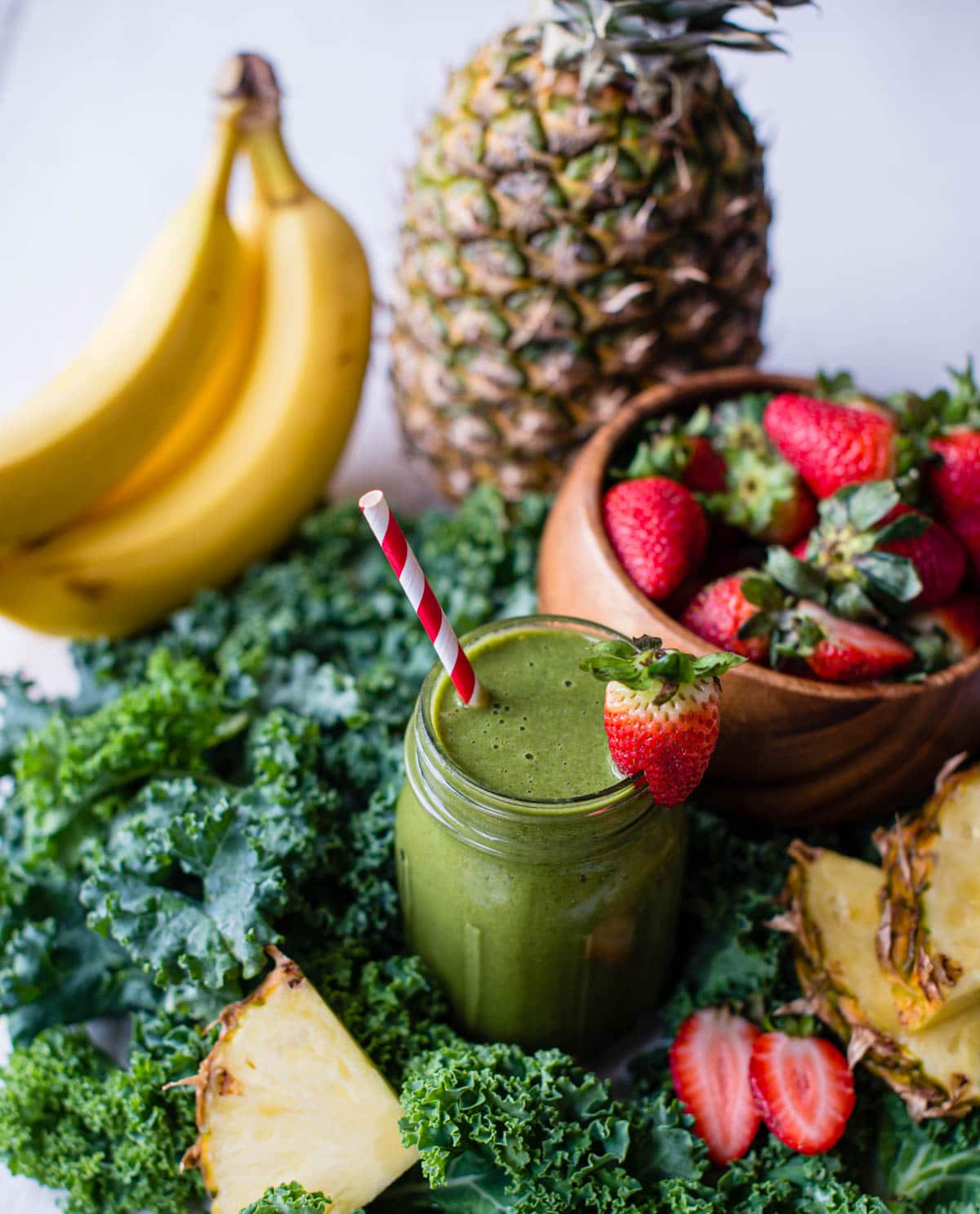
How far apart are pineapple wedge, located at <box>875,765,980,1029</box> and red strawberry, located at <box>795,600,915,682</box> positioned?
0.13 meters

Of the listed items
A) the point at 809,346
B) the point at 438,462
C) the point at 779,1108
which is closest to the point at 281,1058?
the point at 779,1108

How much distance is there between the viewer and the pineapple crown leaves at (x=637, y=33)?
131 centimetres

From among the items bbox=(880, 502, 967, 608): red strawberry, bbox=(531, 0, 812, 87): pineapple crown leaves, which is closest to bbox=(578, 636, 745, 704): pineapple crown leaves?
bbox=(880, 502, 967, 608): red strawberry

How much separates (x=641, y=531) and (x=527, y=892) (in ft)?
1.31

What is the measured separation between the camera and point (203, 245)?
153cm

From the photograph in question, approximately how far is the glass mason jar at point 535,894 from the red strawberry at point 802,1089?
0.14 metres

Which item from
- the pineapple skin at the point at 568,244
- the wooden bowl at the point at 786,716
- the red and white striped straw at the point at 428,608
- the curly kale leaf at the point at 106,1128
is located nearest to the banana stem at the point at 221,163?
the pineapple skin at the point at 568,244

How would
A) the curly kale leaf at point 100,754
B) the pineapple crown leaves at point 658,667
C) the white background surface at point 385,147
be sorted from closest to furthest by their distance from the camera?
the pineapple crown leaves at point 658,667, the curly kale leaf at point 100,754, the white background surface at point 385,147

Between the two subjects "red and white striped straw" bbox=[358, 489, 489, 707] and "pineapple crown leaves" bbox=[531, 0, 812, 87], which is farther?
"pineapple crown leaves" bbox=[531, 0, 812, 87]

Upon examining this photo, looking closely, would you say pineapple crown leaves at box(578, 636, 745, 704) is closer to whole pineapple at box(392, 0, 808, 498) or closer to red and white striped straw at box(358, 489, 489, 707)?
red and white striped straw at box(358, 489, 489, 707)

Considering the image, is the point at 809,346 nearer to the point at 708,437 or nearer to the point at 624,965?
the point at 708,437

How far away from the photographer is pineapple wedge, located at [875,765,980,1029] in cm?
108

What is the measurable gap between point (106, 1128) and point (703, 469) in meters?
0.93

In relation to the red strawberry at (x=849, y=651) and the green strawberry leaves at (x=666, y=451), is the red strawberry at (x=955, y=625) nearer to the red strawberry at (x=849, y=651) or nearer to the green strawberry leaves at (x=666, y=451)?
the red strawberry at (x=849, y=651)
